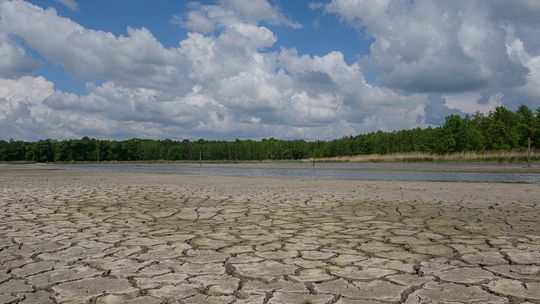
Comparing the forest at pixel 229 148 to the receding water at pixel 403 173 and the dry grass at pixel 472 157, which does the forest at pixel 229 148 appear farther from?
the receding water at pixel 403 173

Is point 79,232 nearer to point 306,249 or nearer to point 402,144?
point 306,249

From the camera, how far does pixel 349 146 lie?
10525 centimetres

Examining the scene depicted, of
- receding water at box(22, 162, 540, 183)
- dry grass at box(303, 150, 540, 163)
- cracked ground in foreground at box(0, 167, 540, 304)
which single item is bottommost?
receding water at box(22, 162, 540, 183)

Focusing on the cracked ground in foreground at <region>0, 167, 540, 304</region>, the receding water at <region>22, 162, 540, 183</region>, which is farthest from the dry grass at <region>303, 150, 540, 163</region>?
the cracked ground in foreground at <region>0, 167, 540, 304</region>

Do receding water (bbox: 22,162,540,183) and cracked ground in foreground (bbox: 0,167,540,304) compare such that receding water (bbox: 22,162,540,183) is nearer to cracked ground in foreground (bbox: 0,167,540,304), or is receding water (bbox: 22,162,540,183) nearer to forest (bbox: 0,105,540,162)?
cracked ground in foreground (bbox: 0,167,540,304)

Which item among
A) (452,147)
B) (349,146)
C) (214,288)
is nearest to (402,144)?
(349,146)

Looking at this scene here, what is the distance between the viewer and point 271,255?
472 centimetres

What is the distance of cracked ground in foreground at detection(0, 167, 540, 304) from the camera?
3490 millimetres

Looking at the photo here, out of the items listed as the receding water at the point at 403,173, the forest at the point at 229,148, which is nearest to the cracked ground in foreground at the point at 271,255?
the receding water at the point at 403,173

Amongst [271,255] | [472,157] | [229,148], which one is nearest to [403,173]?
[472,157]

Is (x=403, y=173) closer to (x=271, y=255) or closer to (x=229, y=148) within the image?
(x=271, y=255)

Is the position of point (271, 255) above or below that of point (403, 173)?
above

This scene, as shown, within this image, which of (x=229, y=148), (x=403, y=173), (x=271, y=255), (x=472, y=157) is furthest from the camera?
(x=229, y=148)

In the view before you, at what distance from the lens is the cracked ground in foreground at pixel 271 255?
3.49 m
